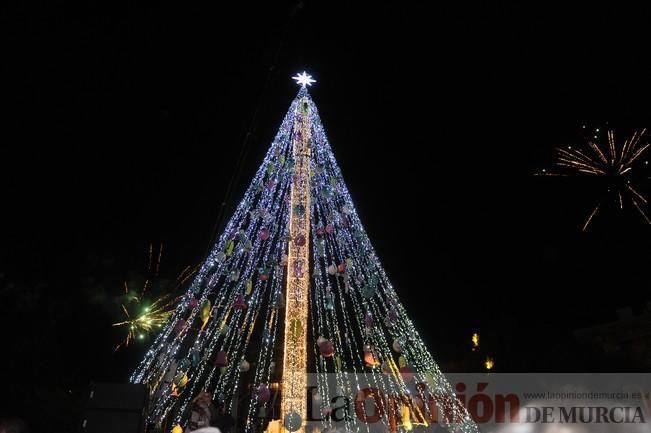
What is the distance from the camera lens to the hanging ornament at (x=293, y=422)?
9781mm

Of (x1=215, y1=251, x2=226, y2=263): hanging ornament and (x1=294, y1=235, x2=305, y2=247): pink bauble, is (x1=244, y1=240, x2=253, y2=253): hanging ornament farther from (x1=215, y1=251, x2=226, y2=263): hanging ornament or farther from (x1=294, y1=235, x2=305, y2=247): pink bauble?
(x1=294, y1=235, x2=305, y2=247): pink bauble

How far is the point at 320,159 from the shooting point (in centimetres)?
1166

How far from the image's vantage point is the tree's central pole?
10.3 metres

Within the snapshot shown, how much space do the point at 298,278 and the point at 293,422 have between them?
252 centimetres

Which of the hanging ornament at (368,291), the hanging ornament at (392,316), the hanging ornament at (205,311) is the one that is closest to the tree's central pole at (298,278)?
the hanging ornament at (368,291)

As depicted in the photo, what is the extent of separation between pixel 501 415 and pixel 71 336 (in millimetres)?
12096

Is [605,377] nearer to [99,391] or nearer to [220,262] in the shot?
[220,262]

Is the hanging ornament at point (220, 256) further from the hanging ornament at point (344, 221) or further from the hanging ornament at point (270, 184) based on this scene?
the hanging ornament at point (344, 221)

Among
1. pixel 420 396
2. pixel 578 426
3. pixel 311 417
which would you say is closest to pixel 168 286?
pixel 311 417

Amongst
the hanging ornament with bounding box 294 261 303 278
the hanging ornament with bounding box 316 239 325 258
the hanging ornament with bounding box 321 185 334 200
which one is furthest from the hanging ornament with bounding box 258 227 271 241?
the hanging ornament with bounding box 321 185 334 200

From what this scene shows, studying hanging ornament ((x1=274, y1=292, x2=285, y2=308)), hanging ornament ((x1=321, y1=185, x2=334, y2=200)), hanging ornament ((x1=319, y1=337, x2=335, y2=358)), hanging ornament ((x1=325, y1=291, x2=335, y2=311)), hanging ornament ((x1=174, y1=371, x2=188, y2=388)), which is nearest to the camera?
hanging ornament ((x1=319, y1=337, x2=335, y2=358))

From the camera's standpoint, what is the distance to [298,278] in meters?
10.8

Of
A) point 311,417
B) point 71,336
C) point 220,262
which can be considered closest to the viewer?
point 220,262

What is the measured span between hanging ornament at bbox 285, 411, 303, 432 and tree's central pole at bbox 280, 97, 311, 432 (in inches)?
8.9
